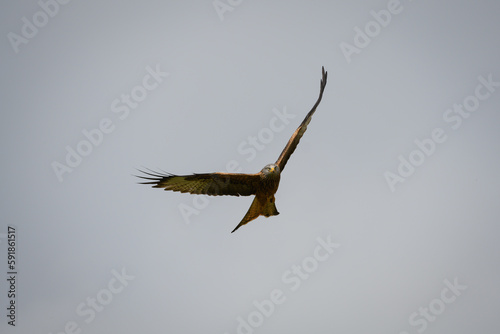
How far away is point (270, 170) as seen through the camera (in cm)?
1186

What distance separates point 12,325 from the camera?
17062 millimetres

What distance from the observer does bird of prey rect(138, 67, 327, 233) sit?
1187 cm

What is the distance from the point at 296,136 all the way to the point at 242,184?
183 cm

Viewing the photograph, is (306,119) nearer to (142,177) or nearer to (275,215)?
(275,215)

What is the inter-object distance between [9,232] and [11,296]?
1944mm

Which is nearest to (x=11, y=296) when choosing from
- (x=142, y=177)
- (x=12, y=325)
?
(x=12, y=325)

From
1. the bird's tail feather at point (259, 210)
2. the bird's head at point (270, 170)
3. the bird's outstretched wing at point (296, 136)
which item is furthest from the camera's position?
the bird's outstretched wing at point (296, 136)

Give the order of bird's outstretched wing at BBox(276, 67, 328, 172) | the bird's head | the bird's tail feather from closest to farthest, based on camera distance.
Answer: the bird's head
the bird's tail feather
bird's outstretched wing at BBox(276, 67, 328, 172)

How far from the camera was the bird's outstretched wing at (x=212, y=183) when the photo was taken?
38.9 feet

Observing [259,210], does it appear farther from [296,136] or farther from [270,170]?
[296,136]

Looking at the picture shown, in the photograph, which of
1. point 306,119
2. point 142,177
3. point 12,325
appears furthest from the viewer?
point 12,325

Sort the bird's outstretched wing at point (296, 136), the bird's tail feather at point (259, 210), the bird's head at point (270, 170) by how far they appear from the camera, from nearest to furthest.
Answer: the bird's head at point (270, 170)
the bird's tail feather at point (259, 210)
the bird's outstretched wing at point (296, 136)

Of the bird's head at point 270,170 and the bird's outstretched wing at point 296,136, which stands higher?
the bird's outstretched wing at point 296,136

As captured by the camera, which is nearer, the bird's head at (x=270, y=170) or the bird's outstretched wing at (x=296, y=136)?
the bird's head at (x=270, y=170)
